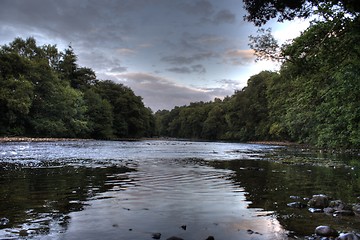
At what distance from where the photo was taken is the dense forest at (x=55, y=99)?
61.5m

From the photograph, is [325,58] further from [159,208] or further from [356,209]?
[159,208]

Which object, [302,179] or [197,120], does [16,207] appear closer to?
[302,179]

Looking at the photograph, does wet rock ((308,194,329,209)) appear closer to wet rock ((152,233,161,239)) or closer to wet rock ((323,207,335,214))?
wet rock ((323,207,335,214))

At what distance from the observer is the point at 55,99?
75438 millimetres

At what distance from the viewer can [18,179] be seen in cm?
1239

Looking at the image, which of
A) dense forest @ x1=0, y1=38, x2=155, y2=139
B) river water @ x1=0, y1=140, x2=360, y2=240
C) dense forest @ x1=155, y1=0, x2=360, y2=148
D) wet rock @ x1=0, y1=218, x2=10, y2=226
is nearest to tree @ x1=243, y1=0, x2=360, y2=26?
dense forest @ x1=155, y1=0, x2=360, y2=148

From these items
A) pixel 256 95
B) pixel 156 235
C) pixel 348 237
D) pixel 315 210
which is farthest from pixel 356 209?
pixel 256 95

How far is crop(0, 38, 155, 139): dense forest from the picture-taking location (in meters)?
61.5

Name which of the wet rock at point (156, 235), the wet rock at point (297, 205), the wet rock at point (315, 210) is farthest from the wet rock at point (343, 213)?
the wet rock at point (156, 235)

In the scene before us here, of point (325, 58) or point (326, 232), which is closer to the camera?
Result: point (326, 232)

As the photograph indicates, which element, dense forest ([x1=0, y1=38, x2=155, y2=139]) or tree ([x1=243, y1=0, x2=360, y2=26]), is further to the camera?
dense forest ([x1=0, y1=38, x2=155, y2=139])

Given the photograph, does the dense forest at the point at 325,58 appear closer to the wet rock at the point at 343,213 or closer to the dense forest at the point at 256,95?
the dense forest at the point at 256,95

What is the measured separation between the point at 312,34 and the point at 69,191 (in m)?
15.8

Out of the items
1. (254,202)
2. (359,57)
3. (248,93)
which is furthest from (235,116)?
(254,202)
